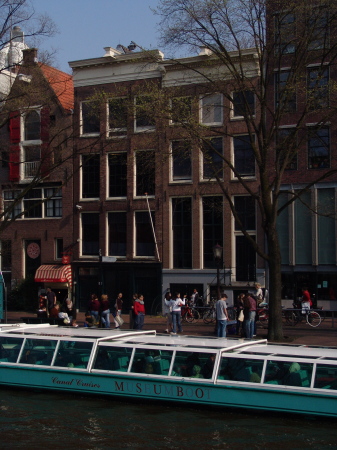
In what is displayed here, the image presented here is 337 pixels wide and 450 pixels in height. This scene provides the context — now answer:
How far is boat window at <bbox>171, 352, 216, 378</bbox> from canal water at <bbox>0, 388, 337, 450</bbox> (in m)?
0.74

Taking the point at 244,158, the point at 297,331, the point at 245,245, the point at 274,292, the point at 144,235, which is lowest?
the point at 297,331

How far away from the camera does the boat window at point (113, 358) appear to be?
14594 millimetres

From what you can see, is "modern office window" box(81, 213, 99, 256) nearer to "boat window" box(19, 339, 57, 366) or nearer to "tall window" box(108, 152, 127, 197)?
"tall window" box(108, 152, 127, 197)

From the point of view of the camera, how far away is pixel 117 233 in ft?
119

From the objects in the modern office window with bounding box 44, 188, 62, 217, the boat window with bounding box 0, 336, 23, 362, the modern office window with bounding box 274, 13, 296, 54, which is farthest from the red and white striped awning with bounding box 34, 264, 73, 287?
the boat window with bounding box 0, 336, 23, 362

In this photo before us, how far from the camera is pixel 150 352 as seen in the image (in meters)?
14.4

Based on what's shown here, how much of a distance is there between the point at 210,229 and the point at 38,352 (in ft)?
62.7

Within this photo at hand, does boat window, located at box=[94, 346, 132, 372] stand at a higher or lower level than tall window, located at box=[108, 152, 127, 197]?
lower

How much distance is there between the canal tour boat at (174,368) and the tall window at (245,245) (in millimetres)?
17140

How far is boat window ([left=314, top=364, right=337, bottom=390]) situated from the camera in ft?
41.3

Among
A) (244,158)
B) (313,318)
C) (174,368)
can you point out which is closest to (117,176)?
(244,158)

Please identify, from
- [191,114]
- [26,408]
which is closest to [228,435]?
[26,408]

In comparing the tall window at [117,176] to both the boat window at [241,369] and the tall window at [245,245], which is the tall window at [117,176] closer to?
the tall window at [245,245]

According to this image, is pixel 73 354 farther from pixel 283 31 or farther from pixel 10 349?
pixel 283 31
